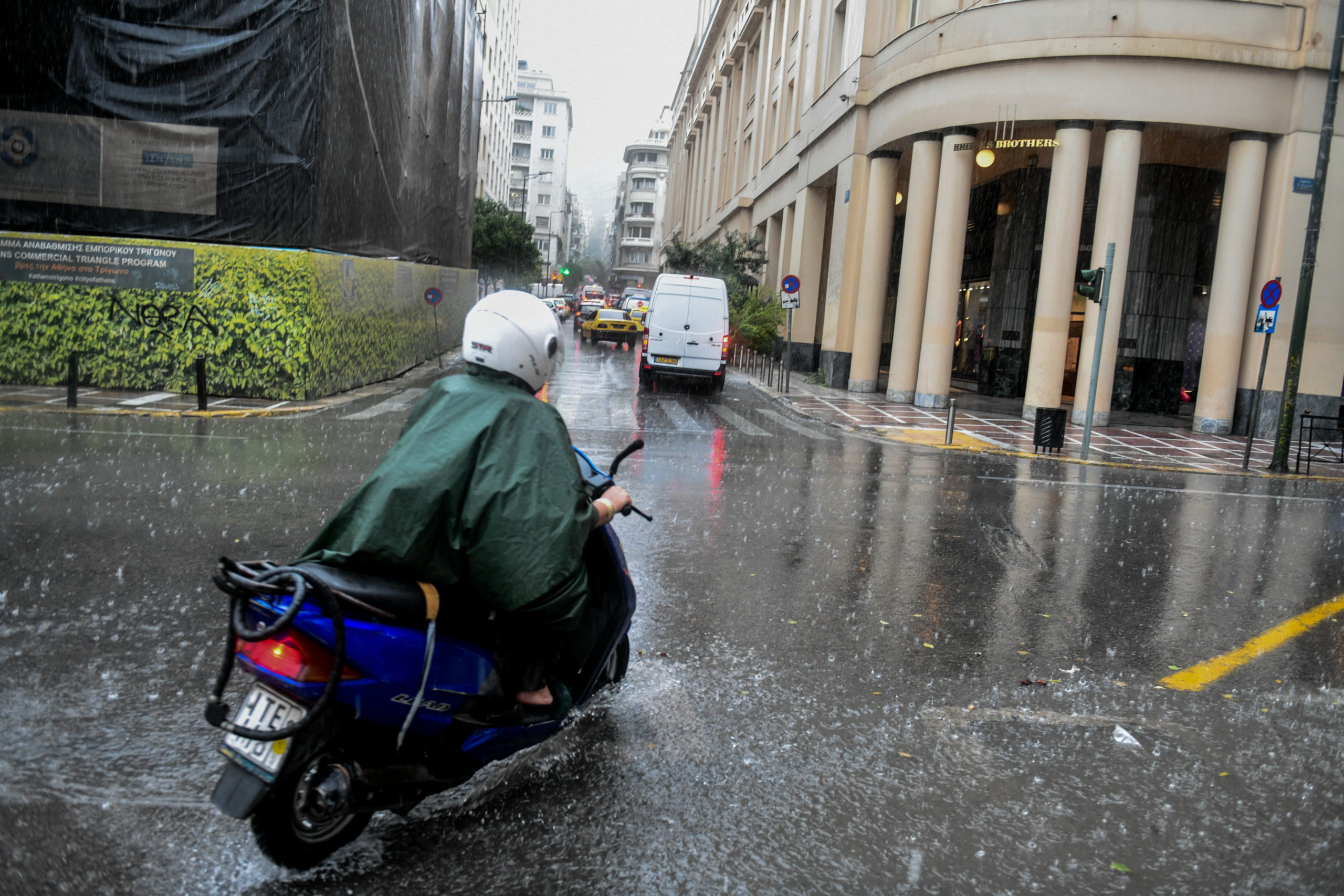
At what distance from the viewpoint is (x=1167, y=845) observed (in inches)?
137

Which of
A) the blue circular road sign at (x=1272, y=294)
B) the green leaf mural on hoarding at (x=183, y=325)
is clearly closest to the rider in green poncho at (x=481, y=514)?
the green leaf mural on hoarding at (x=183, y=325)

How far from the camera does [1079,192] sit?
2053 centimetres

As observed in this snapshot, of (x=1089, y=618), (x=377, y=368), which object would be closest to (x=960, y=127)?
(x=377, y=368)

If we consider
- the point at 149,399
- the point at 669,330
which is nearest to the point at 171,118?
the point at 149,399

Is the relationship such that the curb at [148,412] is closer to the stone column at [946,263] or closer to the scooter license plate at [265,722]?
the scooter license plate at [265,722]

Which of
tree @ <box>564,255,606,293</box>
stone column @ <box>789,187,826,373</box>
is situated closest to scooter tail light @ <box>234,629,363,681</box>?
stone column @ <box>789,187,826,373</box>

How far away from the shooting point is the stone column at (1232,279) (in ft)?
67.7

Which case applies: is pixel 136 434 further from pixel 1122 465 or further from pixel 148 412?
pixel 1122 465

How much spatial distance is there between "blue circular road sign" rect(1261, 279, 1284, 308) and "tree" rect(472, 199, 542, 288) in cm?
4615

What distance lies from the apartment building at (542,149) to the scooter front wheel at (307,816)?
4942 inches

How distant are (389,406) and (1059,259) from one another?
13.4 meters

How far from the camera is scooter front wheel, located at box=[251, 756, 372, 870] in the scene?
2.86 metres

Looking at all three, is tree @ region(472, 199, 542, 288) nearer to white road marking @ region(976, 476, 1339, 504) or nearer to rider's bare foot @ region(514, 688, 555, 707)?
white road marking @ region(976, 476, 1339, 504)

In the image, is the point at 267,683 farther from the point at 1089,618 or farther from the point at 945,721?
the point at 1089,618
